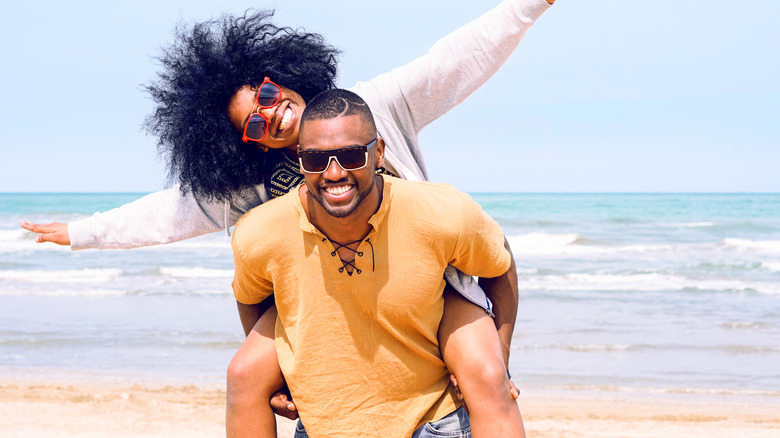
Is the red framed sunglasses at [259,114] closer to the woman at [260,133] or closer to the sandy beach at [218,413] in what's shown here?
the woman at [260,133]

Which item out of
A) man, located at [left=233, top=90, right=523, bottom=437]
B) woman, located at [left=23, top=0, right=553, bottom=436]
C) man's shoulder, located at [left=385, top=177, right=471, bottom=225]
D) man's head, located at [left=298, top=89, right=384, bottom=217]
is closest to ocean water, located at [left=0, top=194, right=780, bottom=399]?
woman, located at [left=23, top=0, right=553, bottom=436]

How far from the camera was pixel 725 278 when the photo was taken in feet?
43.6

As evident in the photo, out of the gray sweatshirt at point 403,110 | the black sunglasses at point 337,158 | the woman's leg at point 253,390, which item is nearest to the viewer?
the black sunglasses at point 337,158

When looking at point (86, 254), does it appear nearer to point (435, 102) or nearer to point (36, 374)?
point (36, 374)

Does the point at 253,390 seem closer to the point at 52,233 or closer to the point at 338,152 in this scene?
the point at 338,152

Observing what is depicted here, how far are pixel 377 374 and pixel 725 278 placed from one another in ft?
39.5

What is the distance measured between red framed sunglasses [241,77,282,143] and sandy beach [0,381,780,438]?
3.38 metres

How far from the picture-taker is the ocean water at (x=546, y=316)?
7137 mm

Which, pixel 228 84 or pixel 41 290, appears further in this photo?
pixel 41 290

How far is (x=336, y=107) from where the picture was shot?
2.53 m

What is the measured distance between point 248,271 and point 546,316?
7365mm

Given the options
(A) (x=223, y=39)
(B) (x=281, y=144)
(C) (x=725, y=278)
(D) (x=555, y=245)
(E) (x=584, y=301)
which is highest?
(A) (x=223, y=39)

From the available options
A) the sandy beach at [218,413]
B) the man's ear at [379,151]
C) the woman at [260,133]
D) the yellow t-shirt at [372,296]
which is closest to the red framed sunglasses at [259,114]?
the woman at [260,133]

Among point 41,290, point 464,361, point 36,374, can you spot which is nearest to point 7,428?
point 36,374
